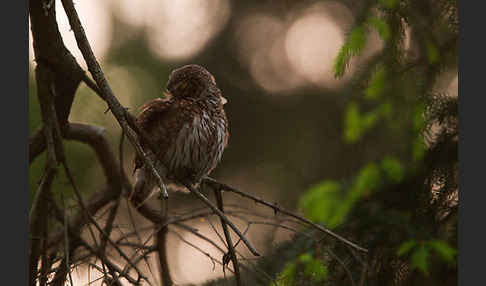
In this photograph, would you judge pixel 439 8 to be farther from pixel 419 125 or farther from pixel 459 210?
pixel 459 210

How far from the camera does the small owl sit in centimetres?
256

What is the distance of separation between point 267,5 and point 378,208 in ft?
19.2

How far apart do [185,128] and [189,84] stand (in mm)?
295

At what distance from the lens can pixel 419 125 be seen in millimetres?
2074

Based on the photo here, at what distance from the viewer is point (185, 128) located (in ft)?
8.39

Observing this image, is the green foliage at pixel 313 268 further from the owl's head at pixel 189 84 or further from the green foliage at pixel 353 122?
the owl's head at pixel 189 84

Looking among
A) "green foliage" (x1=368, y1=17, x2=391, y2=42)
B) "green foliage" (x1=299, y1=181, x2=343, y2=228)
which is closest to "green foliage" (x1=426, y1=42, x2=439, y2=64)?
"green foliage" (x1=368, y1=17, x2=391, y2=42)

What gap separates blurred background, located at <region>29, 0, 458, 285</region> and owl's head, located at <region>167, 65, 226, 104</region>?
1.75 meters

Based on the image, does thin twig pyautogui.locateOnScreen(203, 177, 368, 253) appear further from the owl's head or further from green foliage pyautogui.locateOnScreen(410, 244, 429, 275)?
the owl's head

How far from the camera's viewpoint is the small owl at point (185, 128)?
8.40 feet

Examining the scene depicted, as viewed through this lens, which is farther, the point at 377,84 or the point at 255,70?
the point at 255,70

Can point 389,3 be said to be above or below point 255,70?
below

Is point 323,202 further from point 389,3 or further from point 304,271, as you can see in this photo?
point 389,3

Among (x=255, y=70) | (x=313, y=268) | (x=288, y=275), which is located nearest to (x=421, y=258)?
(x=313, y=268)
